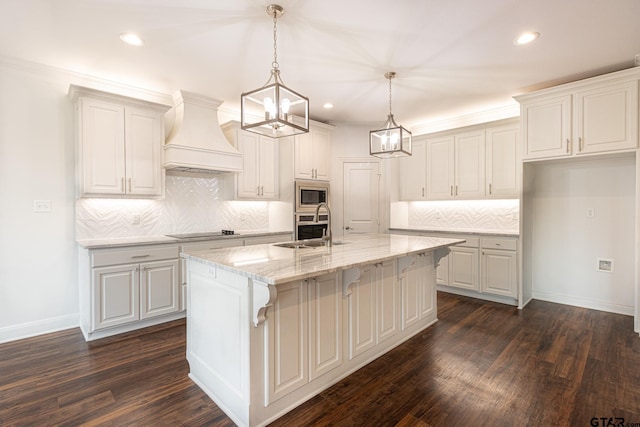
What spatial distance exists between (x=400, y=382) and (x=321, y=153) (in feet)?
12.0

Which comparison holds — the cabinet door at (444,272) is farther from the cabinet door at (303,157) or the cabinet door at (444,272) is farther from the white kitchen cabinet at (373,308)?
the cabinet door at (303,157)

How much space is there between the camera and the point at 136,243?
127 inches

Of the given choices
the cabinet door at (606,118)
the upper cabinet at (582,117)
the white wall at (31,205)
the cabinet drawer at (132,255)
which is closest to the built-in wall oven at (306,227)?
the cabinet drawer at (132,255)

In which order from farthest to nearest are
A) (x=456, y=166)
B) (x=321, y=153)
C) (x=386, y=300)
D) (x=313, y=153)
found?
(x=321, y=153) < (x=313, y=153) < (x=456, y=166) < (x=386, y=300)

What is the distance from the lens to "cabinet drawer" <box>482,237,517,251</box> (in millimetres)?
4072

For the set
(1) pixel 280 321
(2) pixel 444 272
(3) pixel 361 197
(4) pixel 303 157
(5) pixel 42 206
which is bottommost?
(2) pixel 444 272

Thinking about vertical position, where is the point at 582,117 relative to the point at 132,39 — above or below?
below

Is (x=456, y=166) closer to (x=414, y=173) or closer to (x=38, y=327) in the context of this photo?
(x=414, y=173)

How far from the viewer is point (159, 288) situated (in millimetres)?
3426

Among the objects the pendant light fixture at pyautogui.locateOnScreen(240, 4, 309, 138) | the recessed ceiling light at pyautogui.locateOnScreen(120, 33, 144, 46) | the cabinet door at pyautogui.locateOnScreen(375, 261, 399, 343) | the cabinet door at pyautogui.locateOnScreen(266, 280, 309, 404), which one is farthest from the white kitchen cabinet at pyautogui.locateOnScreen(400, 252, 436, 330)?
the recessed ceiling light at pyautogui.locateOnScreen(120, 33, 144, 46)

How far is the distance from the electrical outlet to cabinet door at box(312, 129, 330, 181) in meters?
3.35

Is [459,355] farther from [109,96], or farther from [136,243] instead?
[109,96]

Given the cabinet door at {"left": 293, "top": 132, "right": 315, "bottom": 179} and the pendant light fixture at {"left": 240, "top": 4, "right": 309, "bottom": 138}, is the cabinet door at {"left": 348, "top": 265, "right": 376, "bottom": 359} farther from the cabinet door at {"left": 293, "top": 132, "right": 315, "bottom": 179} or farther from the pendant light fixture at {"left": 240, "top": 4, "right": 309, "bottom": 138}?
the cabinet door at {"left": 293, "top": 132, "right": 315, "bottom": 179}

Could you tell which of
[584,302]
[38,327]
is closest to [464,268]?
[584,302]
